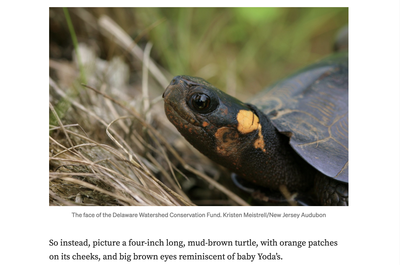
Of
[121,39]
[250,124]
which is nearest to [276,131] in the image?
[250,124]

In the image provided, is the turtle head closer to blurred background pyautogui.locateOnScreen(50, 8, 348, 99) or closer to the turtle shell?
the turtle shell

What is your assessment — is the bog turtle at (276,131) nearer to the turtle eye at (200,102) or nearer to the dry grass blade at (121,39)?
the turtle eye at (200,102)

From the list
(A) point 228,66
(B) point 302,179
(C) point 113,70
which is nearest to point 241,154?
(B) point 302,179

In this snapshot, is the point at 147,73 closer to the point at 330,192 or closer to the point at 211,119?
the point at 211,119

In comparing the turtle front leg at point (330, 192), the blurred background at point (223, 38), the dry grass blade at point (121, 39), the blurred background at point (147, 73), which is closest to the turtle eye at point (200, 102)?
the blurred background at point (147, 73)

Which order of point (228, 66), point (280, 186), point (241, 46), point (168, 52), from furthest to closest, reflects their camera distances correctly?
point (241, 46)
point (228, 66)
point (168, 52)
point (280, 186)
